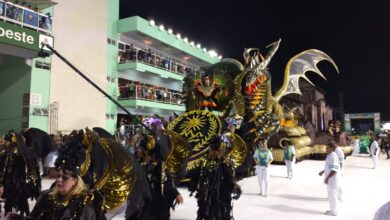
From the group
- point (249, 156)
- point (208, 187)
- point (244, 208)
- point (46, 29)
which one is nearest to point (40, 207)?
point (208, 187)

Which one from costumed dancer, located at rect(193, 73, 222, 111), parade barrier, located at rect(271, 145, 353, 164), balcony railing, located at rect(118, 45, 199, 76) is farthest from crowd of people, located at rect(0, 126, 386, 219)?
balcony railing, located at rect(118, 45, 199, 76)

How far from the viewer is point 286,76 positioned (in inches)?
481

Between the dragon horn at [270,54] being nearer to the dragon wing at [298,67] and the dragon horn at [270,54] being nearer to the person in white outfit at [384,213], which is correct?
the dragon wing at [298,67]

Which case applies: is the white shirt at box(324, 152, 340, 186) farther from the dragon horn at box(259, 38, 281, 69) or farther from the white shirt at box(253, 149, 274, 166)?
the dragon horn at box(259, 38, 281, 69)

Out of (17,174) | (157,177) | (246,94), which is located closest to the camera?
(157,177)

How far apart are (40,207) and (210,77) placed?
23.4ft

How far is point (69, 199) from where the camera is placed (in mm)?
2330

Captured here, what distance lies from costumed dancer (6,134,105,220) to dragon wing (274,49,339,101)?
1035cm

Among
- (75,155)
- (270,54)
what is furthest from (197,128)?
(75,155)

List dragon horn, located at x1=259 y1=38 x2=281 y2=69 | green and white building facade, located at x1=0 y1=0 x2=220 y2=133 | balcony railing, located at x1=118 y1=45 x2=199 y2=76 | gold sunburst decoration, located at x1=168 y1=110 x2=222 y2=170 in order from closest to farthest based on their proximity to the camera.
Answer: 1. gold sunburst decoration, located at x1=168 y1=110 x2=222 y2=170
2. dragon horn, located at x1=259 y1=38 x2=281 y2=69
3. green and white building facade, located at x1=0 y1=0 x2=220 y2=133
4. balcony railing, located at x1=118 y1=45 x2=199 y2=76

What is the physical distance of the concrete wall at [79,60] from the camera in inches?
719

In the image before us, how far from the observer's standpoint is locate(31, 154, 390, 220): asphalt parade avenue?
611cm

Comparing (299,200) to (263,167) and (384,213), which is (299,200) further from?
(384,213)

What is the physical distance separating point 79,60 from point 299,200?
16.5m
